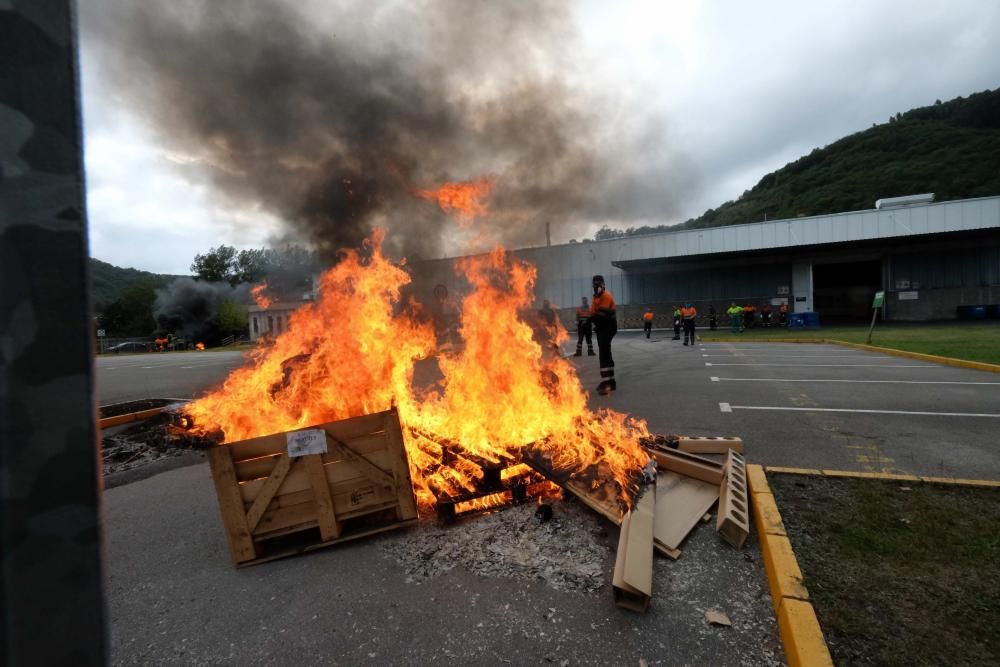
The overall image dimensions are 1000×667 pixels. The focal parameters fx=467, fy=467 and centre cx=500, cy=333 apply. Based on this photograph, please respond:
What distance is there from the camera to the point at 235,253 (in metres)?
71.1

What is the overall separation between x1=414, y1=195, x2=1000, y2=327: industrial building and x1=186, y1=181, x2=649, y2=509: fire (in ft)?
59.7

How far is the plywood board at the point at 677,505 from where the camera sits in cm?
318

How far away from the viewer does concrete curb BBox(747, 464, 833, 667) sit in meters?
2.08

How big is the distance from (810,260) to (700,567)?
26.0 m

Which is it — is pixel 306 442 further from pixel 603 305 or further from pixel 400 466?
pixel 603 305

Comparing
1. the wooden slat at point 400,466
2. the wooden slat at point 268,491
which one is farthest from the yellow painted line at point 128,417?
the wooden slat at point 400,466

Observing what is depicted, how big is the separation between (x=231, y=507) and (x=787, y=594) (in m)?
3.36

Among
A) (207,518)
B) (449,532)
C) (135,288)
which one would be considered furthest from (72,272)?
(135,288)

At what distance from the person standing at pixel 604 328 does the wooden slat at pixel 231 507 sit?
592 cm

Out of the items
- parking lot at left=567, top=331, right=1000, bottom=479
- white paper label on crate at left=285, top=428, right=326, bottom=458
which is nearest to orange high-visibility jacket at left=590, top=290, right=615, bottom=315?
parking lot at left=567, top=331, right=1000, bottom=479

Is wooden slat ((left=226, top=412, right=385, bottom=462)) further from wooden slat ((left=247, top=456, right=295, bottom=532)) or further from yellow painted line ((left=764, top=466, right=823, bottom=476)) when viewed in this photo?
yellow painted line ((left=764, top=466, right=823, bottom=476))

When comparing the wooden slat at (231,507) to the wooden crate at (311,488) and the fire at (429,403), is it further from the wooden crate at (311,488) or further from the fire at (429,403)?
the fire at (429,403)

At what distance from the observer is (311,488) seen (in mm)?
3248

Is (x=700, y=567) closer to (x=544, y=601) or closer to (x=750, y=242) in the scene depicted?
(x=544, y=601)
